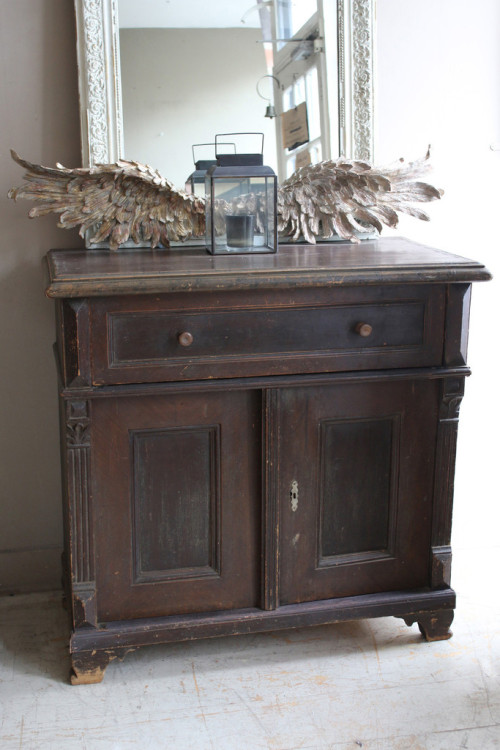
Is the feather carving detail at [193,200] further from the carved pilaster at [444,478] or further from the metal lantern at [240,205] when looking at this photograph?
the carved pilaster at [444,478]

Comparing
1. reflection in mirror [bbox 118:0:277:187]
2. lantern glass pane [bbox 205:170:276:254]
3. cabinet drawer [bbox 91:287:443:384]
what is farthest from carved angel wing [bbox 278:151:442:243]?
cabinet drawer [bbox 91:287:443:384]

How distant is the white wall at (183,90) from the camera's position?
2129 millimetres

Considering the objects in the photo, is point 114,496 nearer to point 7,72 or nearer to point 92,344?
point 92,344

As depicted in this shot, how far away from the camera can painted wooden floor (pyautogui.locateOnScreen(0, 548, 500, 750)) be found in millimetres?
1810

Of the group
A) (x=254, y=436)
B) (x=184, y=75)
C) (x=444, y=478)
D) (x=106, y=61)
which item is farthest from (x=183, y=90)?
(x=444, y=478)

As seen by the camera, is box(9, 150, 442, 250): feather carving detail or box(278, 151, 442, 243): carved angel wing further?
box(278, 151, 442, 243): carved angel wing

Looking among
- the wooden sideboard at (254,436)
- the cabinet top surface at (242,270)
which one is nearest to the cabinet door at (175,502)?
the wooden sideboard at (254,436)

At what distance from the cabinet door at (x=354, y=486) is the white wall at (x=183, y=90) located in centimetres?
74

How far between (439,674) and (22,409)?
4.31ft


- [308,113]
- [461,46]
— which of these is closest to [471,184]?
[461,46]

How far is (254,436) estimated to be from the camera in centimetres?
193

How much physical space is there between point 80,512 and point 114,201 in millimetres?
792

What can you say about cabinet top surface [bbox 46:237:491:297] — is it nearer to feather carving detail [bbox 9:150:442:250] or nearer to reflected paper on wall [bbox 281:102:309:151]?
feather carving detail [bbox 9:150:442:250]

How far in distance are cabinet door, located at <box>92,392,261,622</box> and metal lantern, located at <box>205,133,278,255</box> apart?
1.43 feet
